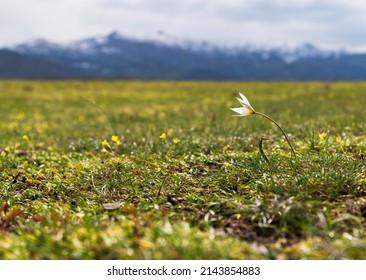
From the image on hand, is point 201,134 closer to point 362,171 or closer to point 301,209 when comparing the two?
point 362,171

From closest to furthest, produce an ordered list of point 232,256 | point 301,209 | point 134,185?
1. point 232,256
2. point 301,209
3. point 134,185

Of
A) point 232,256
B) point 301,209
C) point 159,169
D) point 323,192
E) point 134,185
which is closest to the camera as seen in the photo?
point 232,256

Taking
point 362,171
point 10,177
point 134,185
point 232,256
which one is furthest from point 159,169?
point 232,256

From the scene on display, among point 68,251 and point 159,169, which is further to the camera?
point 159,169

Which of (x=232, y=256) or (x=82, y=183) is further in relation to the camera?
(x=82, y=183)

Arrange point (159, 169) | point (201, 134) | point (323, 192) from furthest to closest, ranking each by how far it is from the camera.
A: 1. point (201, 134)
2. point (159, 169)
3. point (323, 192)

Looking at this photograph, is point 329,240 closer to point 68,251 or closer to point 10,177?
point 68,251

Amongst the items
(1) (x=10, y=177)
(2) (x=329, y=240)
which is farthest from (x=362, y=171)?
(1) (x=10, y=177)

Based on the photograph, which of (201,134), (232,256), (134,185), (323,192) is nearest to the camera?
(232,256)

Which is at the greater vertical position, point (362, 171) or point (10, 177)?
point (362, 171)
